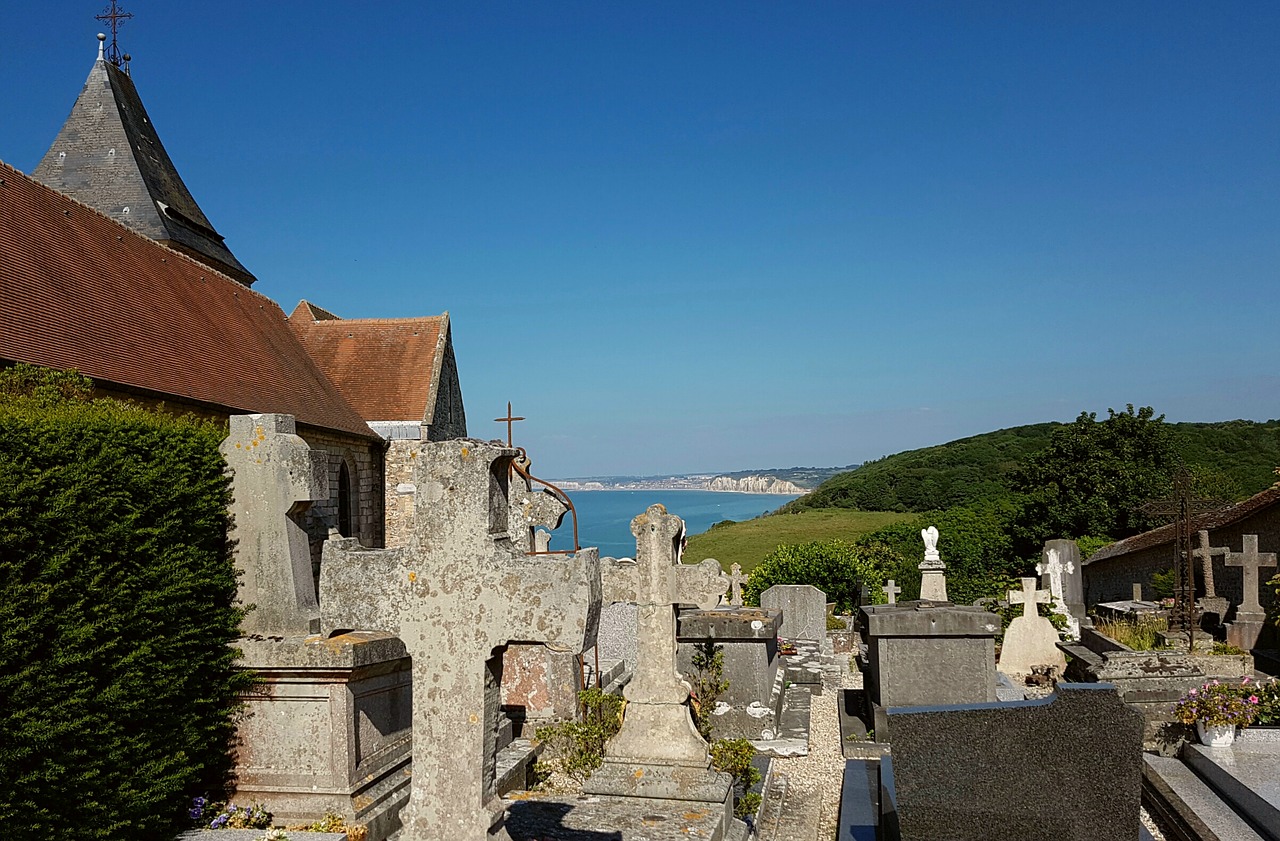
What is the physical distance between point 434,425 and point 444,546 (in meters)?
19.9

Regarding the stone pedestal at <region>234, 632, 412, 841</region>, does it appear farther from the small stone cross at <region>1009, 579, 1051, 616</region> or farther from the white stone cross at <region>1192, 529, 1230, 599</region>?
the white stone cross at <region>1192, 529, 1230, 599</region>

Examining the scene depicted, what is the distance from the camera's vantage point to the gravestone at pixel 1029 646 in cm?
1262

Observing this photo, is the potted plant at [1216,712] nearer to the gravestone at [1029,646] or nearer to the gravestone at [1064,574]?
the gravestone at [1029,646]

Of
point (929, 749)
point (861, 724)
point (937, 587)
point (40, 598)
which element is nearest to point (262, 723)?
point (40, 598)

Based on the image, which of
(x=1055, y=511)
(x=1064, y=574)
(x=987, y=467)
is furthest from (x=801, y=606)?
(x=987, y=467)

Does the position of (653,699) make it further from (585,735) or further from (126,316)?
(126,316)

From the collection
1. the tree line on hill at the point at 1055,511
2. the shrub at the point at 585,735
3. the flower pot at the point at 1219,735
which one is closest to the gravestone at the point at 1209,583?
the tree line on hill at the point at 1055,511

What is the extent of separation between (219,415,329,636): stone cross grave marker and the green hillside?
3073cm

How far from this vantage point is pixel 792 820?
6.82 meters

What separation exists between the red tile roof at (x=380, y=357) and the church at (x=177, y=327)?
0.04m

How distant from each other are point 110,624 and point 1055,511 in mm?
29827

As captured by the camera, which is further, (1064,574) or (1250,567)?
(1064,574)

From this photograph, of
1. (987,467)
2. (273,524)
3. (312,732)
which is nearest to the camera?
(312,732)

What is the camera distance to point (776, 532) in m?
44.6
